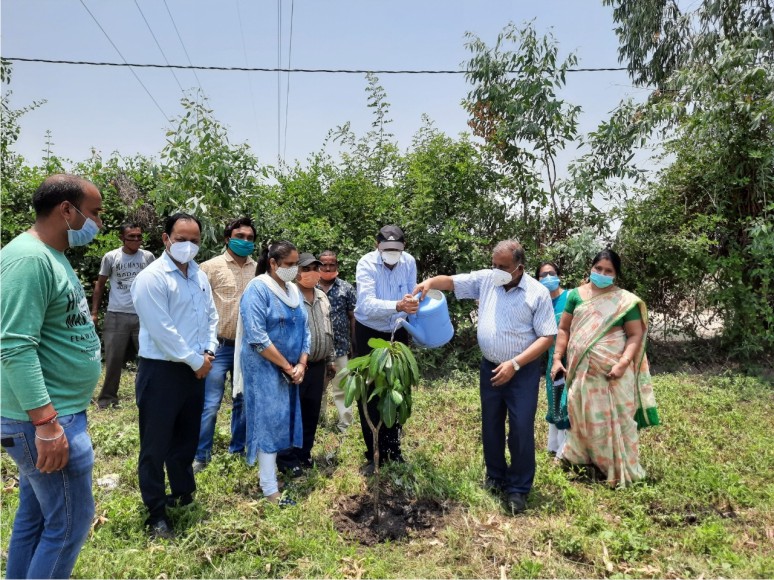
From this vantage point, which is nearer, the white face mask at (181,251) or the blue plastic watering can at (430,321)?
the white face mask at (181,251)

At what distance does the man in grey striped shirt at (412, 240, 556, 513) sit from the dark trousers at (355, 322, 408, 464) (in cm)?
56

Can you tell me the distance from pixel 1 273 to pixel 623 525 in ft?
11.5

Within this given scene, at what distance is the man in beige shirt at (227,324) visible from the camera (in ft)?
14.2

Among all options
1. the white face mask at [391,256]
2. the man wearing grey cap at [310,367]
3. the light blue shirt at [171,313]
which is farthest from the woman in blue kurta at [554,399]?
the light blue shirt at [171,313]

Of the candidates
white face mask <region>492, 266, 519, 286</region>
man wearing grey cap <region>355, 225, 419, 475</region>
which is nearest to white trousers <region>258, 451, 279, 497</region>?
man wearing grey cap <region>355, 225, 419, 475</region>

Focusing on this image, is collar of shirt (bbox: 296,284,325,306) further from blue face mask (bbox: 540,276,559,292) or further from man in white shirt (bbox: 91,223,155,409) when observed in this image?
man in white shirt (bbox: 91,223,155,409)

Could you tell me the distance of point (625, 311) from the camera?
4086 mm

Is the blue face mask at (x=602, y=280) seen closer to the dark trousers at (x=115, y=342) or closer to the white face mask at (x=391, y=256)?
the white face mask at (x=391, y=256)

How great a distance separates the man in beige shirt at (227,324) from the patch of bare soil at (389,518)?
3.99ft

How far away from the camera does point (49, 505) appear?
2.13m

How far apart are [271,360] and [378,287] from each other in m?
0.97

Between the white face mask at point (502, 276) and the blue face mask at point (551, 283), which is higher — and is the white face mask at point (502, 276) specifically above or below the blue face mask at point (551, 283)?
above

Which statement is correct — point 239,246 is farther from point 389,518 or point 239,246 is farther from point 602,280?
point 602,280

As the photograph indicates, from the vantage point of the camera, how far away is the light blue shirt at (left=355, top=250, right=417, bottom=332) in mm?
4051
